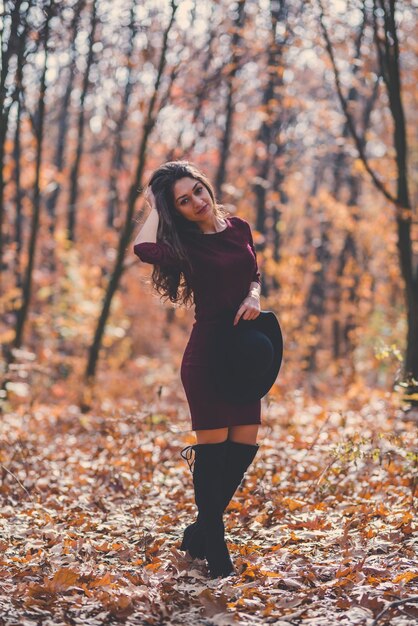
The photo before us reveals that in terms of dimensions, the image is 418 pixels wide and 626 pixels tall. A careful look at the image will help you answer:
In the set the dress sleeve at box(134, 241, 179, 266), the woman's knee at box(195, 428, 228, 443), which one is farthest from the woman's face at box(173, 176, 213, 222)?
the woman's knee at box(195, 428, 228, 443)

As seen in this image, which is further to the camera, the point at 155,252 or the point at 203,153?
the point at 203,153

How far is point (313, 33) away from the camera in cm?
919

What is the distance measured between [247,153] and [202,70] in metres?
4.97

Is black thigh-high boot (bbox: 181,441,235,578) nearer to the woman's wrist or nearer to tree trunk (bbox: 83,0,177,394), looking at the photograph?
the woman's wrist

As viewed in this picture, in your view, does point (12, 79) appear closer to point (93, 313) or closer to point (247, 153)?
point (93, 313)

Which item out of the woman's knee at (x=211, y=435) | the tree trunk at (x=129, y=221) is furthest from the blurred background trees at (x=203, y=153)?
the woman's knee at (x=211, y=435)

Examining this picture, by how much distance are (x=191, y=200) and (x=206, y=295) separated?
0.53 metres

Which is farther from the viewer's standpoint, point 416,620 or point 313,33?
point 313,33

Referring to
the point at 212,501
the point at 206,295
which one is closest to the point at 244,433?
the point at 212,501

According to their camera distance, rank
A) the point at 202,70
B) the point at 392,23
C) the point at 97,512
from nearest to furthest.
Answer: the point at 97,512, the point at 392,23, the point at 202,70

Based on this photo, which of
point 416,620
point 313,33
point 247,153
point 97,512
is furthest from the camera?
point 247,153

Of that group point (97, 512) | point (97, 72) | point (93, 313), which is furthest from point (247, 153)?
point (97, 512)

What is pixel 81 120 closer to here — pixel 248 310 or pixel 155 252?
pixel 155 252

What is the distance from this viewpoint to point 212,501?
3893mm
